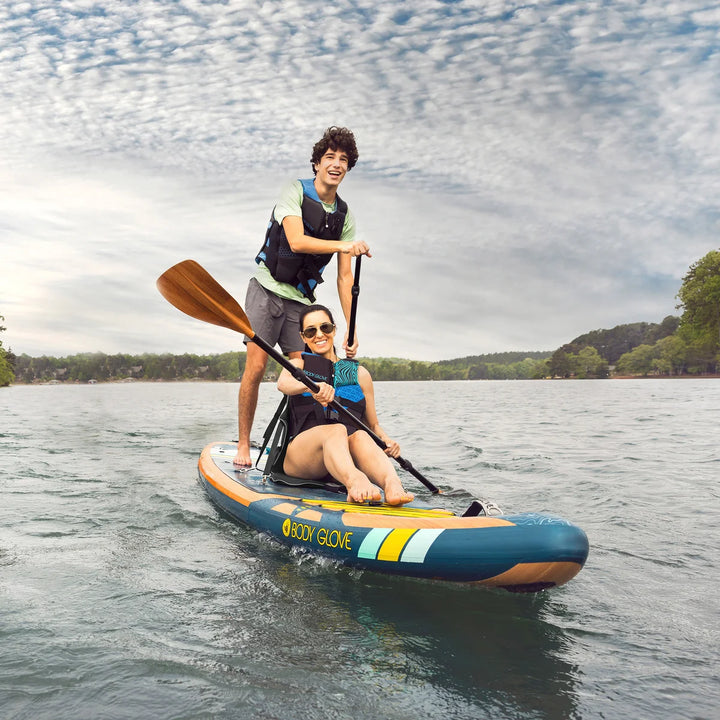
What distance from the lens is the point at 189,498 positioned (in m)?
5.64

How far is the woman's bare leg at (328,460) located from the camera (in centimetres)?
381

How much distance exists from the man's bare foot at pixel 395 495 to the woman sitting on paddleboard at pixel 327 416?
A: 10 cm

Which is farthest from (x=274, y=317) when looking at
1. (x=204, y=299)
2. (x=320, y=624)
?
(x=320, y=624)

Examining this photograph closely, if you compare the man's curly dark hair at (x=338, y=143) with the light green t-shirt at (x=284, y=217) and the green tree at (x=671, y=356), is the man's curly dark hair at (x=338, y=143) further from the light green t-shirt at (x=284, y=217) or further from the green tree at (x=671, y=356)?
the green tree at (x=671, y=356)

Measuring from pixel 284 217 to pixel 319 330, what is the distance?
3.96ft

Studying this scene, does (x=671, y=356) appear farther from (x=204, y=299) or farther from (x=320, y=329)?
(x=204, y=299)

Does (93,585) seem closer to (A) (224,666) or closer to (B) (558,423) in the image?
(A) (224,666)

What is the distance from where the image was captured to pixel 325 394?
160 inches

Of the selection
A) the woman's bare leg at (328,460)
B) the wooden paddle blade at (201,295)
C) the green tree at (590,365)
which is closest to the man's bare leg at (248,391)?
the wooden paddle blade at (201,295)

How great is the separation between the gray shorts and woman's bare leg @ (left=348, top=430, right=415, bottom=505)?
4.83 ft

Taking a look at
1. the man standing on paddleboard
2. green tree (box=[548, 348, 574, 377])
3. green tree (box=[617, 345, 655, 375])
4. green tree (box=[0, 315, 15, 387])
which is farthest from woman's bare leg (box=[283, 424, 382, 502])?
green tree (box=[548, 348, 574, 377])

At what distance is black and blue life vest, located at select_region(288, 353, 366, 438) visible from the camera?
4.38m

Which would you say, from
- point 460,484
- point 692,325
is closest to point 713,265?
point 692,325

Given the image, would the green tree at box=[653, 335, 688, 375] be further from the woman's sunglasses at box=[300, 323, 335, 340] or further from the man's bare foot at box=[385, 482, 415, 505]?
the man's bare foot at box=[385, 482, 415, 505]
